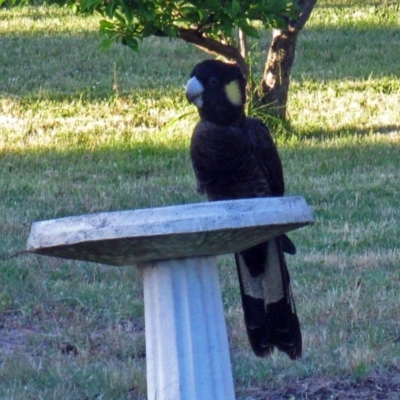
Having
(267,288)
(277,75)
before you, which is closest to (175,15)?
(277,75)

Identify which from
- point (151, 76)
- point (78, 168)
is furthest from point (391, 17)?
point (78, 168)

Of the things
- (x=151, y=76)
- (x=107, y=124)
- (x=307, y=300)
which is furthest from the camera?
(x=151, y=76)

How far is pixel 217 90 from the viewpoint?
4.22 meters

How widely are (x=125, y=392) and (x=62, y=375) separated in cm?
35

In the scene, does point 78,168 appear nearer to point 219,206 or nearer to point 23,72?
point 23,72

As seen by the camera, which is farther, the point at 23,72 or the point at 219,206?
the point at 23,72

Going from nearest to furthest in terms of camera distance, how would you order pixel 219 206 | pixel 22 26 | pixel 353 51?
pixel 219 206
pixel 353 51
pixel 22 26

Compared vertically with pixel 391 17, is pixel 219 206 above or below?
above

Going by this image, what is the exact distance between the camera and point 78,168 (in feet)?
29.9

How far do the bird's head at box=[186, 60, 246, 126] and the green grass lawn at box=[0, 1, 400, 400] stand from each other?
48.6 inches

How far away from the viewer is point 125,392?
4391 mm

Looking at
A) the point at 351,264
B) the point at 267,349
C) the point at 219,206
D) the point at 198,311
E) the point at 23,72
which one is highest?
the point at 219,206

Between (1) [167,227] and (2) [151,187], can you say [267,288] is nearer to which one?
(1) [167,227]

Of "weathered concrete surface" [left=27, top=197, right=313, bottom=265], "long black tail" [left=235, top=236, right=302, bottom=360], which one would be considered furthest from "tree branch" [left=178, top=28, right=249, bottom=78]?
"weathered concrete surface" [left=27, top=197, right=313, bottom=265]
